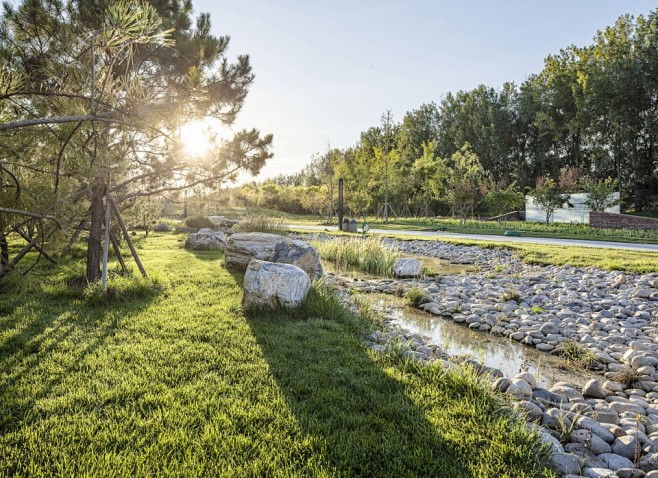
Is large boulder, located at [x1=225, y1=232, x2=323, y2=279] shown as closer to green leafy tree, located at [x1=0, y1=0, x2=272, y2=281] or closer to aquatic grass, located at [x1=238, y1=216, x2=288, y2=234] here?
green leafy tree, located at [x1=0, y1=0, x2=272, y2=281]

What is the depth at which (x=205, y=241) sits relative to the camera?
1089 centimetres

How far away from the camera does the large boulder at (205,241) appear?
10.8 metres

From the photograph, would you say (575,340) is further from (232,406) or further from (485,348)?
(232,406)

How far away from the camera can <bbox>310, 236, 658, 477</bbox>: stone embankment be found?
233cm

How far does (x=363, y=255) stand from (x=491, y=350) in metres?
5.54

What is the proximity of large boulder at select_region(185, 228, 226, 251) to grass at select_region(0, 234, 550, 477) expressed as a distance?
6.73 m

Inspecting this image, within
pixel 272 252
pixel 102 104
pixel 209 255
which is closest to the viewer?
pixel 102 104

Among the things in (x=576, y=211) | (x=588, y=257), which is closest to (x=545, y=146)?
(x=576, y=211)

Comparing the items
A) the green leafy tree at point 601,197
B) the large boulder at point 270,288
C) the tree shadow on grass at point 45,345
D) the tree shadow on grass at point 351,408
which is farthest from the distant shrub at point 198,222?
the green leafy tree at point 601,197

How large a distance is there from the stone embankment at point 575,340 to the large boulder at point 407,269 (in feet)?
1.74

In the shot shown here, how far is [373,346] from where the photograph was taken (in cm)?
378

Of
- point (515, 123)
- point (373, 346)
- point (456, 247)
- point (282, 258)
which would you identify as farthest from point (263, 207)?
point (373, 346)

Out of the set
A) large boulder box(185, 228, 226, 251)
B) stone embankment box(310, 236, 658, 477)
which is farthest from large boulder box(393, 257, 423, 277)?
large boulder box(185, 228, 226, 251)

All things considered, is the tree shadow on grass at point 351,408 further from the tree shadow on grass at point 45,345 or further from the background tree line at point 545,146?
the background tree line at point 545,146
